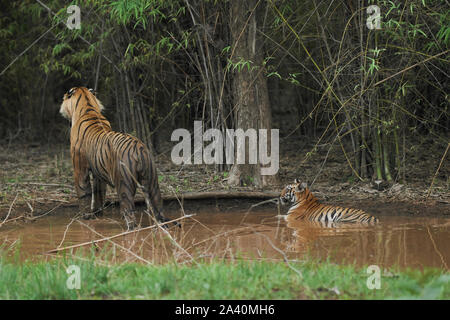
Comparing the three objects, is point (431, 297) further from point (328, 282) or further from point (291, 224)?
point (291, 224)

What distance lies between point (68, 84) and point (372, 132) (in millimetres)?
7807

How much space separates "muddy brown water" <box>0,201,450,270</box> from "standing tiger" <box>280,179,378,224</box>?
0.15 metres

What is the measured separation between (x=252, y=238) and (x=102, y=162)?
1.88 meters

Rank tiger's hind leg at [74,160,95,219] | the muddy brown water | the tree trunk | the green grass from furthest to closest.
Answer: the tree trunk
tiger's hind leg at [74,160,95,219]
the muddy brown water
the green grass

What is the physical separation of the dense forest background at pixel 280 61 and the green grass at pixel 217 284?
2.86 meters

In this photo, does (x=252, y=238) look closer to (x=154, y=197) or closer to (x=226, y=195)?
(x=154, y=197)

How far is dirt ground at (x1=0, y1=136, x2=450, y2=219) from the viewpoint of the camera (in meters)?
7.68

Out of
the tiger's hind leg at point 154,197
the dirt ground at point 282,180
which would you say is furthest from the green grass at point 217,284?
the dirt ground at point 282,180

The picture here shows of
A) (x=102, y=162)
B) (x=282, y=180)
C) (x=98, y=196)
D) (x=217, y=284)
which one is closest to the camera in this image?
(x=217, y=284)

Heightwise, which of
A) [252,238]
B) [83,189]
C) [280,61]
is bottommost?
[252,238]

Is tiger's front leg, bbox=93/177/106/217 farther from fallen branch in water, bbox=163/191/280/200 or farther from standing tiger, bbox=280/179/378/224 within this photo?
standing tiger, bbox=280/179/378/224

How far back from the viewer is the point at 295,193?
7.40m

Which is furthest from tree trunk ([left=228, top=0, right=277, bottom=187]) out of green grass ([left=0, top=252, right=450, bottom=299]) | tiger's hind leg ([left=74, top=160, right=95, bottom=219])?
green grass ([left=0, top=252, right=450, bottom=299])

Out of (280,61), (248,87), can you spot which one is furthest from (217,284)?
(248,87)
